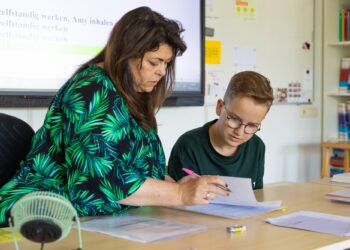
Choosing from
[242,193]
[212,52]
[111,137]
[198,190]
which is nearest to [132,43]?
[111,137]

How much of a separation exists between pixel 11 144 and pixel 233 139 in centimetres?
79

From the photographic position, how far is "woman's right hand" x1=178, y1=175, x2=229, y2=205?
4.68 feet

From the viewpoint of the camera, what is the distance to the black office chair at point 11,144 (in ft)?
5.17

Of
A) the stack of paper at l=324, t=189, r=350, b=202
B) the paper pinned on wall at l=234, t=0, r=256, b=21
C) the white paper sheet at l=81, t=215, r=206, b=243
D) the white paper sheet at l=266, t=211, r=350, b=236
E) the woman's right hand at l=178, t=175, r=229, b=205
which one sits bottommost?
the stack of paper at l=324, t=189, r=350, b=202

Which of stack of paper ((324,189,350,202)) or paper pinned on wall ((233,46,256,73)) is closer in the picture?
stack of paper ((324,189,350,202))

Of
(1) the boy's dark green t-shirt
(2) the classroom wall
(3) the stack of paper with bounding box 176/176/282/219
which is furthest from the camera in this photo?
(2) the classroom wall

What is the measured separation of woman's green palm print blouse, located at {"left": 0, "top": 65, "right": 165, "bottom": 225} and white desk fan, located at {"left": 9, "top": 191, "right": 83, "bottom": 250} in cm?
42

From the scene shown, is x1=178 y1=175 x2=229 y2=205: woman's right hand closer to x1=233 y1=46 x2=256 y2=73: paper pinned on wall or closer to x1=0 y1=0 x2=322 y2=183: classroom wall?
x1=0 y1=0 x2=322 y2=183: classroom wall

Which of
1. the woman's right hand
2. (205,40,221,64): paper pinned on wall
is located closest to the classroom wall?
(205,40,221,64): paper pinned on wall

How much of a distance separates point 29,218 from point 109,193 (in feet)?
1.54

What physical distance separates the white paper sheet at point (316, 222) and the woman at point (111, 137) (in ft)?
0.61

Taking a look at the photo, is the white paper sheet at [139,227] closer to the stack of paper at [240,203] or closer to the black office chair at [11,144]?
the stack of paper at [240,203]

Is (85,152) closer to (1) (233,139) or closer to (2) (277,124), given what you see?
(1) (233,139)

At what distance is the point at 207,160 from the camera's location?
6.88ft
